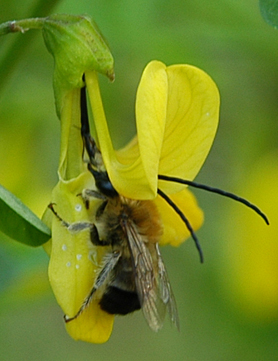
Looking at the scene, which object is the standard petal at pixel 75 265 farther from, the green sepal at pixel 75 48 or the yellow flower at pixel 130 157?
the green sepal at pixel 75 48

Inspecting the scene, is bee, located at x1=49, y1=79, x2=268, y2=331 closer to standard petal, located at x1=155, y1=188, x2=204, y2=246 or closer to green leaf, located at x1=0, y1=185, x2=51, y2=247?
standard petal, located at x1=155, y1=188, x2=204, y2=246

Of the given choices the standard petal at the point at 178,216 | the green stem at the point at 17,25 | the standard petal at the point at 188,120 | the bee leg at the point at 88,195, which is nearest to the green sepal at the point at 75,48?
the green stem at the point at 17,25

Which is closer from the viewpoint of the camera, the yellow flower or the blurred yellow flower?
the yellow flower

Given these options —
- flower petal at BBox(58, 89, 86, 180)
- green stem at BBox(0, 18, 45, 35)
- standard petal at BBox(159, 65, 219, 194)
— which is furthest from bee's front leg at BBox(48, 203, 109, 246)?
green stem at BBox(0, 18, 45, 35)

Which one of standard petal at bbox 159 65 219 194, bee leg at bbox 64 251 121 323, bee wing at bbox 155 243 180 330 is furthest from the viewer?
bee wing at bbox 155 243 180 330

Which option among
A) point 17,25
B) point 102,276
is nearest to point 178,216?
point 102,276

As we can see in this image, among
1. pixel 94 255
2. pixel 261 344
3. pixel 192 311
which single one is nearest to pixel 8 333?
pixel 192 311

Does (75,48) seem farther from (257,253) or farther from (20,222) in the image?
(257,253)
